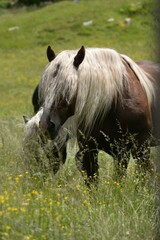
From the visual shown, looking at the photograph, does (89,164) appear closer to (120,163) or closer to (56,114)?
(120,163)

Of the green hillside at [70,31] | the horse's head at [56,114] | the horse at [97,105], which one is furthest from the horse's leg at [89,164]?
the green hillside at [70,31]

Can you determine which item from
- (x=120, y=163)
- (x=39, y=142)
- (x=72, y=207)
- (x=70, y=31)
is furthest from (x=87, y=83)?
(x=70, y=31)

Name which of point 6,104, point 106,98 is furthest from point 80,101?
point 6,104

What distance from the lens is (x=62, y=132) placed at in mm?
6410

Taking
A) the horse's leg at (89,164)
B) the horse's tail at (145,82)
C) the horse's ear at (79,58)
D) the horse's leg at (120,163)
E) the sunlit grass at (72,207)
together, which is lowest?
the horse's leg at (89,164)

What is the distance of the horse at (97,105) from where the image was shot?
6.27 metres

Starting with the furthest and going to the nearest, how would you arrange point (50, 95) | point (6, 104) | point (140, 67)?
point (6, 104)
point (140, 67)
point (50, 95)

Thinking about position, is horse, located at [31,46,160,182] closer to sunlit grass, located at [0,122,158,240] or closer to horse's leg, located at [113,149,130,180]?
horse's leg, located at [113,149,130,180]

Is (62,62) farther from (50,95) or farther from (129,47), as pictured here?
(129,47)

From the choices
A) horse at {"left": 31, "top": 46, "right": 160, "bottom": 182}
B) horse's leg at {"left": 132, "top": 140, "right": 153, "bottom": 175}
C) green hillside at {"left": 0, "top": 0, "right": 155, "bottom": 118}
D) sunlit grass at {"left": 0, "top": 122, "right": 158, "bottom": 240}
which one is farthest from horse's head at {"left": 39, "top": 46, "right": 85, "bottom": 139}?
green hillside at {"left": 0, "top": 0, "right": 155, "bottom": 118}

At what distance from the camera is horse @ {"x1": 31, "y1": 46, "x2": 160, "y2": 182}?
627 centimetres

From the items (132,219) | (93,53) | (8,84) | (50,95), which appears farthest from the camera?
(8,84)

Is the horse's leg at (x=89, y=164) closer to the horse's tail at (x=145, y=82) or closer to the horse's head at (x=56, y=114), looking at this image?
the horse's head at (x=56, y=114)

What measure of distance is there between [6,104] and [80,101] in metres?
14.3
